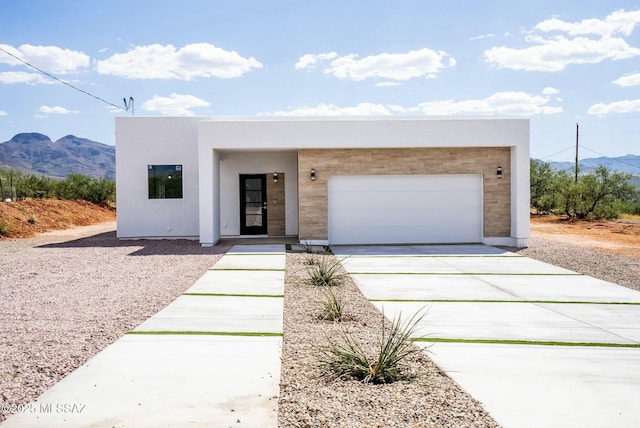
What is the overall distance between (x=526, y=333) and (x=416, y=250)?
27.4ft

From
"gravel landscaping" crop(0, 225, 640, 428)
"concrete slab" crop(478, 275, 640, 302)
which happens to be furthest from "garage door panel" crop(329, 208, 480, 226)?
"concrete slab" crop(478, 275, 640, 302)

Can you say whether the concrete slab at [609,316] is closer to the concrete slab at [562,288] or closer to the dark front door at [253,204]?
the concrete slab at [562,288]

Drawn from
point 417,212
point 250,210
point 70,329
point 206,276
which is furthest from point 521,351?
point 250,210

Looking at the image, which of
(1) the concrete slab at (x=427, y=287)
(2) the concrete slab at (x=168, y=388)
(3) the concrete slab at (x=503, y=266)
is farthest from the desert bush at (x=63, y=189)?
(2) the concrete slab at (x=168, y=388)

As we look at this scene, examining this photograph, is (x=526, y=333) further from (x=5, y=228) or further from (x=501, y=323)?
(x=5, y=228)

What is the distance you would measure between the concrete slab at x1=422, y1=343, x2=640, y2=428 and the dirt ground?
9401mm

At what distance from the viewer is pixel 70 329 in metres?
6.24

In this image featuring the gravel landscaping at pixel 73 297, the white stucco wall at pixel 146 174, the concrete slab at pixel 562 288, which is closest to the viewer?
the gravel landscaping at pixel 73 297

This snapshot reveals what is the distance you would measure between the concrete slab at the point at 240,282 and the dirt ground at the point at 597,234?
9.02 metres

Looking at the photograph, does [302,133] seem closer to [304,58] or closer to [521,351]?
[304,58]

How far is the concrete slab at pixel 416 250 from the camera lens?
13.8 m

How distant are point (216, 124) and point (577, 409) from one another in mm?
12840

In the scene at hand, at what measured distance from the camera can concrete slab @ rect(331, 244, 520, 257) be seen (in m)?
13.8

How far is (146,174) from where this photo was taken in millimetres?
17547
